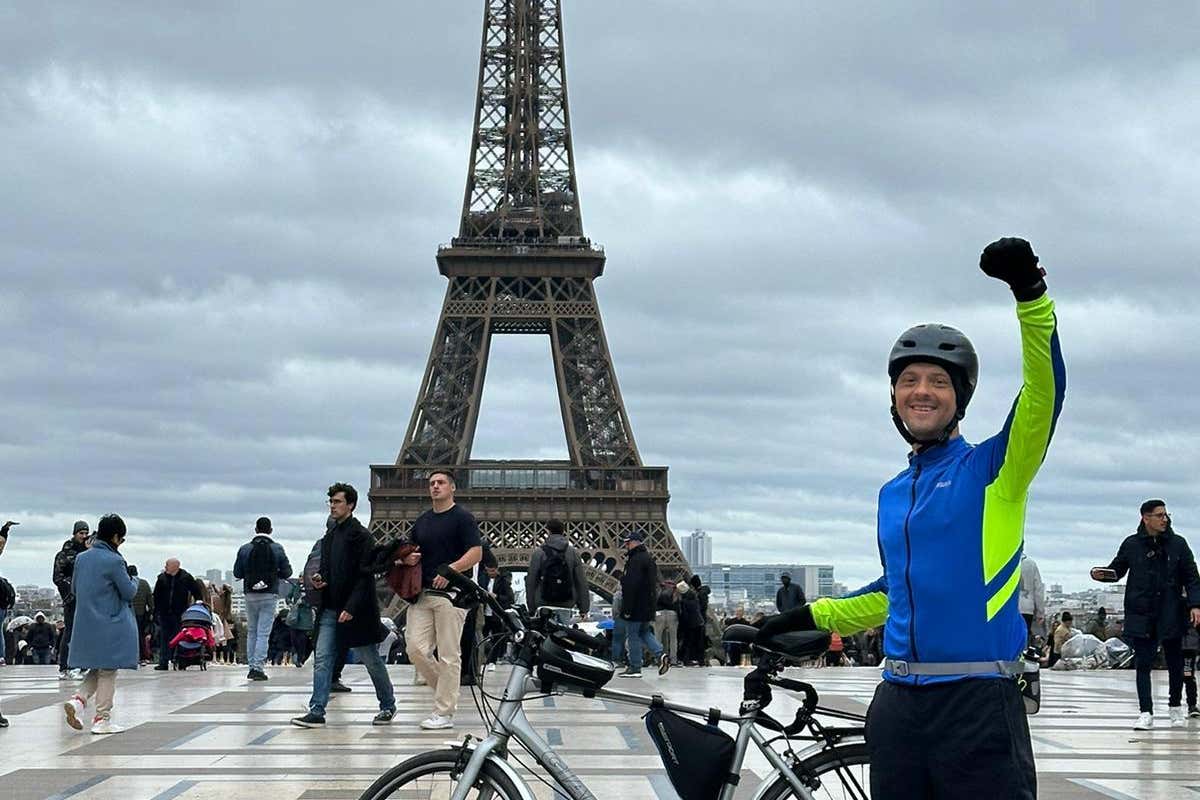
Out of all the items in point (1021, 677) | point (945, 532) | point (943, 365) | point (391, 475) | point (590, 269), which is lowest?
point (1021, 677)

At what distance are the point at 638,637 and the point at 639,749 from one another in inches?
375

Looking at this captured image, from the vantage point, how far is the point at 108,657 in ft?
40.9

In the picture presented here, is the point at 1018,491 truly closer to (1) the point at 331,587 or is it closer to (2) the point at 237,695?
(1) the point at 331,587

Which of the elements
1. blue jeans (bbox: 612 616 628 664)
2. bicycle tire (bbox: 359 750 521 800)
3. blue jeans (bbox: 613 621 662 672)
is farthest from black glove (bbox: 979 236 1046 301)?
blue jeans (bbox: 612 616 628 664)

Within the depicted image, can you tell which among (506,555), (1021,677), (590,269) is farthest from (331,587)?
(590,269)

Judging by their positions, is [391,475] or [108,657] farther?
[391,475]

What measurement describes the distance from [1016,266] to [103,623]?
987 centimetres

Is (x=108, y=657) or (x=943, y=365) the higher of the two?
(x=943, y=365)

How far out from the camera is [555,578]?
1805 centimetres

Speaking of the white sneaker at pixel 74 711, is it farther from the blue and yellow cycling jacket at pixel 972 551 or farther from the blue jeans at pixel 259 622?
the blue and yellow cycling jacket at pixel 972 551

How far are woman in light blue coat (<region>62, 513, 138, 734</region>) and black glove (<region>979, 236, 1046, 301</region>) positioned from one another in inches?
379

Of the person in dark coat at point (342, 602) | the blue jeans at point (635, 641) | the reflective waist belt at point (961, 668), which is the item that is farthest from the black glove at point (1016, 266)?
the blue jeans at point (635, 641)

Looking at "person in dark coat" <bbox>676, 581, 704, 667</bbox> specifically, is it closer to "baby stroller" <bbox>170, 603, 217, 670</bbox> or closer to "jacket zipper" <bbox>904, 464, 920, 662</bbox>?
"baby stroller" <bbox>170, 603, 217, 670</bbox>

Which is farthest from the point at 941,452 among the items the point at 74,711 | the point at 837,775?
the point at 74,711
